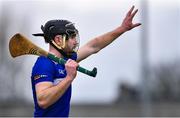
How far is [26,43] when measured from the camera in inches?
339

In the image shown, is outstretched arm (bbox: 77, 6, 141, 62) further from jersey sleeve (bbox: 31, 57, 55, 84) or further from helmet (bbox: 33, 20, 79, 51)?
jersey sleeve (bbox: 31, 57, 55, 84)

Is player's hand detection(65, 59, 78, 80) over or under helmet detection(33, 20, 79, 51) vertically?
under

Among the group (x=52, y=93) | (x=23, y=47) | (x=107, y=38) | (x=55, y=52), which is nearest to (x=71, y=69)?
(x=52, y=93)

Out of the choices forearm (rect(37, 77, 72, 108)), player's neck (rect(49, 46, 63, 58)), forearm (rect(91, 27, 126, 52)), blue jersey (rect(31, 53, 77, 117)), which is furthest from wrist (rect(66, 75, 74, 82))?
forearm (rect(91, 27, 126, 52))

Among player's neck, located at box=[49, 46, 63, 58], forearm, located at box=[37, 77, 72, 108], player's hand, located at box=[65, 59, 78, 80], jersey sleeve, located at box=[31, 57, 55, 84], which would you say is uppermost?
player's neck, located at box=[49, 46, 63, 58]

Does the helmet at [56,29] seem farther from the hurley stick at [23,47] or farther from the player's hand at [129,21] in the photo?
the player's hand at [129,21]

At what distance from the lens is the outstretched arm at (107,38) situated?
9.39 metres

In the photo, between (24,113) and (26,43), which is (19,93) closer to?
(24,113)

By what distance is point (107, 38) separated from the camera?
380 inches

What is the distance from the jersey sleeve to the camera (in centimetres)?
843

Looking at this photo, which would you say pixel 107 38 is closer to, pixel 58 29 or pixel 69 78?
pixel 58 29

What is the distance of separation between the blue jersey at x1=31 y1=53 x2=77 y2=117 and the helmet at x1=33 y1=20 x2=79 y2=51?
0.74 ft

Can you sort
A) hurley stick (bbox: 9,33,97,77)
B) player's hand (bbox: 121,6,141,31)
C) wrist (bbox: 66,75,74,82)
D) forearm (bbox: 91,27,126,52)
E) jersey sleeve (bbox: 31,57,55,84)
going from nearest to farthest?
wrist (bbox: 66,75,74,82), jersey sleeve (bbox: 31,57,55,84), hurley stick (bbox: 9,33,97,77), player's hand (bbox: 121,6,141,31), forearm (bbox: 91,27,126,52)

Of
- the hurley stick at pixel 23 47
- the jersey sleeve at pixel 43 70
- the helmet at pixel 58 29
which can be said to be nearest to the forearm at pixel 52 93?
the jersey sleeve at pixel 43 70
